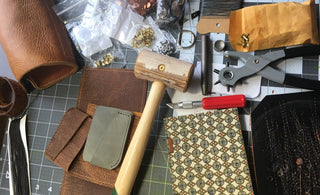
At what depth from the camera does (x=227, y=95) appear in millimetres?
1104

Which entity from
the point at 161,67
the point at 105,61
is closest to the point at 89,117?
the point at 105,61

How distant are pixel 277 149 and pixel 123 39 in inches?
33.7

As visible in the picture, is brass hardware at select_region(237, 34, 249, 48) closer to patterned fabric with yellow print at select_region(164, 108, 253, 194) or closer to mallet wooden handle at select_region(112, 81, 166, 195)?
patterned fabric with yellow print at select_region(164, 108, 253, 194)

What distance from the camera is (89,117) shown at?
3.85 ft

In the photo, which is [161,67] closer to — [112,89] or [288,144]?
[112,89]

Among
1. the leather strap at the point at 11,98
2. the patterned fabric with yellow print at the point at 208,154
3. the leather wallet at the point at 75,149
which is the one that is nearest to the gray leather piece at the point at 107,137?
the leather wallet at the point at 75,149

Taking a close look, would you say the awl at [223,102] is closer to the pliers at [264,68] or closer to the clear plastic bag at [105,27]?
the pliers at [264,68]

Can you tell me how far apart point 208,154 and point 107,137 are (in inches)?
17.2

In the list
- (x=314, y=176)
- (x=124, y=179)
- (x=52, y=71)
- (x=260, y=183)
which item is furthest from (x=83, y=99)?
(x=314, y=176)

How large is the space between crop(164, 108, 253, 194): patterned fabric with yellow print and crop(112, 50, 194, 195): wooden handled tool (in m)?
0.10

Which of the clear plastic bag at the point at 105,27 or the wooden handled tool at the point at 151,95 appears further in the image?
the clear plastic bag at the point at 105,27

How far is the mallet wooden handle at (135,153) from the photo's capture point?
1.01 meters

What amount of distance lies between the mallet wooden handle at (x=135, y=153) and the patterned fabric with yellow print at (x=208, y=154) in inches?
3.6

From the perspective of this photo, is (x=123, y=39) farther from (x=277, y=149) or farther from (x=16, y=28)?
(x=277, y=149)
